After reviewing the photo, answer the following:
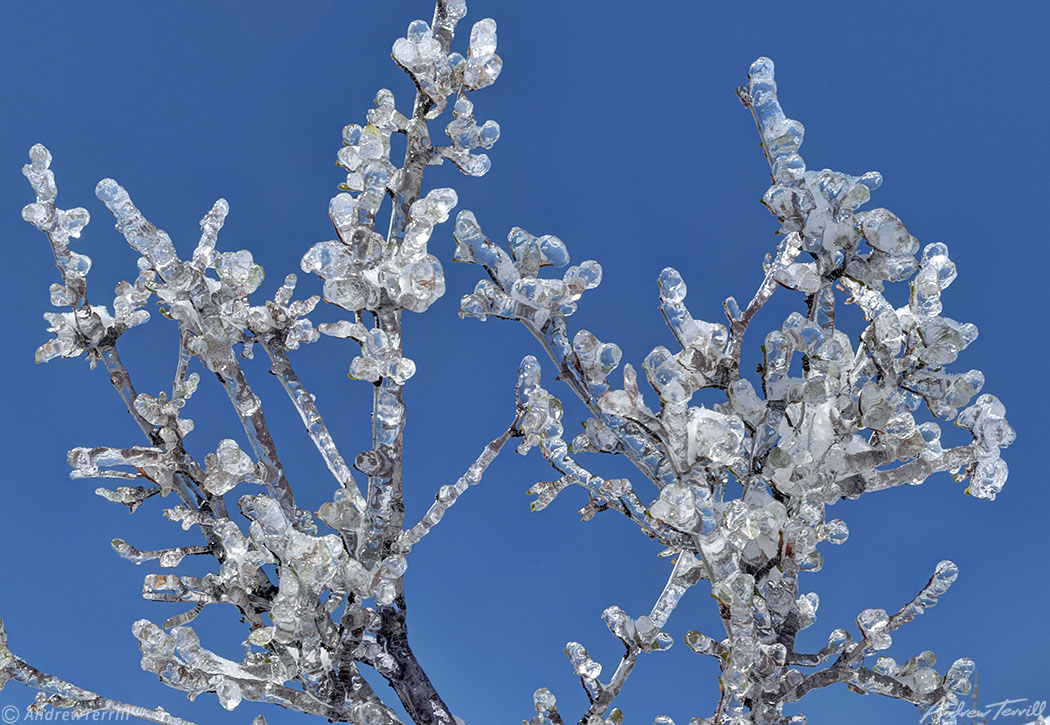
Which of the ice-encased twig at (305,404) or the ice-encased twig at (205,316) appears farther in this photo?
the ice-encased twig at (305,404)

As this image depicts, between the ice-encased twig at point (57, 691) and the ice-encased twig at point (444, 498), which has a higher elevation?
the ice-encased twig at point (444, 498)

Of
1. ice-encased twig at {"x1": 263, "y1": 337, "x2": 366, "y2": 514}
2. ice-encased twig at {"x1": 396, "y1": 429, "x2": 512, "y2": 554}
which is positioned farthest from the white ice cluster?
ice-encased twig at {"x1": 263, "y1": 337, "x2": 366, "y2": 514}

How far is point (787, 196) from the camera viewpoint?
1126 mm

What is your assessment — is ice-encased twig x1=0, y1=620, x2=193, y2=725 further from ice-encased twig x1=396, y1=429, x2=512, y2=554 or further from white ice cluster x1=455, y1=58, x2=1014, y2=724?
white ice cluster x1=455, y1=58, x2=1014, y2=724

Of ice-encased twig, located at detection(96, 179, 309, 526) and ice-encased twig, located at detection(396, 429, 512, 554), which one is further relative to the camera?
ice-encased twig, located at detection(396, 429, 512, 554)

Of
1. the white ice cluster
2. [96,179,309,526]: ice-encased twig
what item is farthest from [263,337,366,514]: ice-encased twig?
the white ice cluster

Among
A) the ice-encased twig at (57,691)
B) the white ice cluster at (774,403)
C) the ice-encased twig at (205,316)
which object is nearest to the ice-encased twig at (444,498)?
the white ice cluster at (774,403)

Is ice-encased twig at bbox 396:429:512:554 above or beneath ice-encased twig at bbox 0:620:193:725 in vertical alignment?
above

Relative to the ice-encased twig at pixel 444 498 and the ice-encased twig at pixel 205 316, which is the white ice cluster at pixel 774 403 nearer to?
the ice-encased twig at pixel 444 498

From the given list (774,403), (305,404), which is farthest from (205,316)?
(774,403)

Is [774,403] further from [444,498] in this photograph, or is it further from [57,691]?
[57,691]

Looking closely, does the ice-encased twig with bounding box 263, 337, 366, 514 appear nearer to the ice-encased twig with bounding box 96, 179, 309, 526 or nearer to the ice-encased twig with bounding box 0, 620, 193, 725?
the ice-encased twig with bounding box 96, 179, 309, 526

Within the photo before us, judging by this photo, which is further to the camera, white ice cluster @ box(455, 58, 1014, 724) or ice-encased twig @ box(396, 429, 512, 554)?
ice-encased twig @ box(396, 429, 512, 554)

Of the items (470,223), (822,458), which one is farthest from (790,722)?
(470,223)
